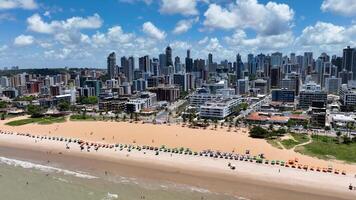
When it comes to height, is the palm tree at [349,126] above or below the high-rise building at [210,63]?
below

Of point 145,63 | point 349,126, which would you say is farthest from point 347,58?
point 145,63

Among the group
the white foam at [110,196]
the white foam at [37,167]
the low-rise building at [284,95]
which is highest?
the low-rise building at [284,95]

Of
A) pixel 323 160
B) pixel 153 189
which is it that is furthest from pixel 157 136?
pixel 323 160

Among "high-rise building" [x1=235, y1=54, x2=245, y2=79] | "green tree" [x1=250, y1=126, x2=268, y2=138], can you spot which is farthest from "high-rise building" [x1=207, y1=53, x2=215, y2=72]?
"green tree" [x1=250, y1=126, x2=268, y2=138]

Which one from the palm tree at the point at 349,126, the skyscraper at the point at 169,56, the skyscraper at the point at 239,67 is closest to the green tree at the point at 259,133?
the palm tree at the point at 349,126

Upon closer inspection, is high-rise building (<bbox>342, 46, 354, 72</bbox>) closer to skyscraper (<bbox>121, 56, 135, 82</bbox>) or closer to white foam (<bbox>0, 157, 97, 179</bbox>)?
skyscraper (<bbox>121, 56, 135, 82</bbox>)

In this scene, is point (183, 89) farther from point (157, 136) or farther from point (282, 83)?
point (157, 136)

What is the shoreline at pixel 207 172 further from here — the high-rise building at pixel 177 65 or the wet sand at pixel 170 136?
the high-rise building at pixel 177 65
